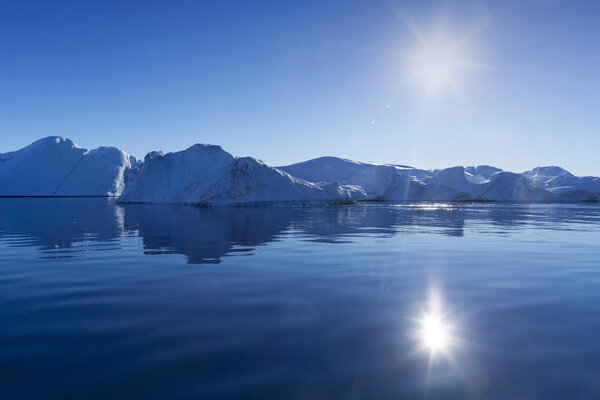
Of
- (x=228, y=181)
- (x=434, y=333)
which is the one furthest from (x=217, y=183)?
(x=434, y=333)

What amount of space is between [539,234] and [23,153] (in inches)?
4897

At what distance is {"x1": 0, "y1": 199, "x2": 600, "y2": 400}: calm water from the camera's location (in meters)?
2.95

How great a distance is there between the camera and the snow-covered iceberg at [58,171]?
10019 centimetres

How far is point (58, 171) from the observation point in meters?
105

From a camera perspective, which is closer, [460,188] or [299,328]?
[299,328]

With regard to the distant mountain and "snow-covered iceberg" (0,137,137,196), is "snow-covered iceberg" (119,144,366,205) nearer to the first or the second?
the distant mountain

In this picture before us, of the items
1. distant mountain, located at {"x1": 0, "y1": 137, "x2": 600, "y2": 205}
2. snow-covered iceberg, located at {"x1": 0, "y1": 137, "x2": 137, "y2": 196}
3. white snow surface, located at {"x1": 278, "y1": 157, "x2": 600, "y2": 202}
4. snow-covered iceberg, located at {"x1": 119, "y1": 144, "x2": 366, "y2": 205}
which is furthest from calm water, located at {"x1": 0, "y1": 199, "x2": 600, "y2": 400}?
snow-covered iceberg, located at {"x1": 0, "y1": 137, "x2": 137, "y2": 196}

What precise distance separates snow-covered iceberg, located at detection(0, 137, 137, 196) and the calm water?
112512 millimetres

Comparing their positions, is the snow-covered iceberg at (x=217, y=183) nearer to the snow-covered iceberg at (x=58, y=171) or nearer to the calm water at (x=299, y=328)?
the calm water at (x=299, y=328)

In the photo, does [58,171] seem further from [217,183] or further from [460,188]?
[460,188]

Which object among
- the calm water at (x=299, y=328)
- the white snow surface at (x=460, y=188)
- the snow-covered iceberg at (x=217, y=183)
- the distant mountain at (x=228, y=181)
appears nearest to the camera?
the calm water at (x=299, y=328)

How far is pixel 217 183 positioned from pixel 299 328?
39494mm

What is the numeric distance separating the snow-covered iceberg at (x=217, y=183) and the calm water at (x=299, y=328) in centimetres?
3366

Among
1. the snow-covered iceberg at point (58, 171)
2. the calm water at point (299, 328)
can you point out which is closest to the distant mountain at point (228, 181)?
the snow-covered iceberg at point (58, 171)
